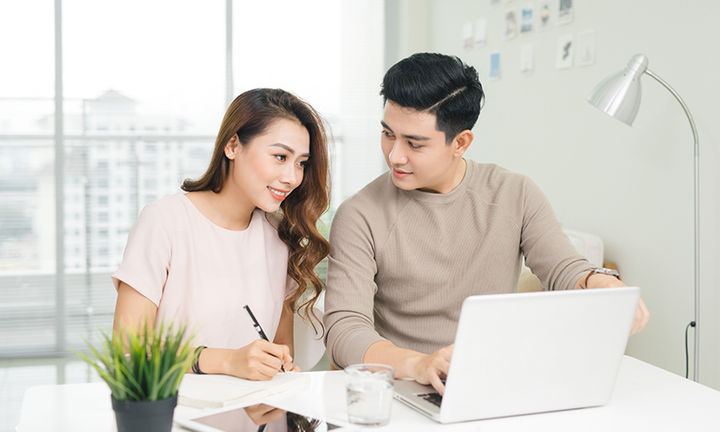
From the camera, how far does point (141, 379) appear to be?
808 mm

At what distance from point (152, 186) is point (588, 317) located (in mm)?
3377

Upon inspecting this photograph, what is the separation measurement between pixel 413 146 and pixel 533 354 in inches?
26.8

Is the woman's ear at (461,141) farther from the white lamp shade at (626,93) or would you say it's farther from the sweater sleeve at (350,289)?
the white lamp shade at (626,93)

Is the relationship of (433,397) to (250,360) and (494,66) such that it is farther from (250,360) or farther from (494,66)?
(494,66)

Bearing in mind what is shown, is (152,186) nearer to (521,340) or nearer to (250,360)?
(250,360)

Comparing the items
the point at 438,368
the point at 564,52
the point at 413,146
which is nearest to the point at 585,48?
the point at 564,52

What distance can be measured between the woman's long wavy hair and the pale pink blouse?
0.16 ft

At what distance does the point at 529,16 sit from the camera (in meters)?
3.05

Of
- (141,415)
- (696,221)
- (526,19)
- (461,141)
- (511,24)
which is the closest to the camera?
(141,415)

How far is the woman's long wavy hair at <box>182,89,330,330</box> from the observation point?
4.99ft

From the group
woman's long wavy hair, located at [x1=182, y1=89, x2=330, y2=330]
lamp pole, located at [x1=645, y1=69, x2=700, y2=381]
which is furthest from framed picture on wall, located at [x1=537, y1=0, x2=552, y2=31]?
woman's long wavy hair, located at [x1=182, y1=89, x2=330, y2=330]

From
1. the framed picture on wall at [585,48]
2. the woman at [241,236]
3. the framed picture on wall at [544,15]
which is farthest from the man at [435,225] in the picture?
the framed picture on wall at [544,15]

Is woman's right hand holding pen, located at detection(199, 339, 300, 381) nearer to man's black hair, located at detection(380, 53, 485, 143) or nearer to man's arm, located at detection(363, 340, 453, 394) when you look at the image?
man's arm, located at detection(363, 340, 453, 394)

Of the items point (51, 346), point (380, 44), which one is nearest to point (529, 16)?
point (380, 44)
